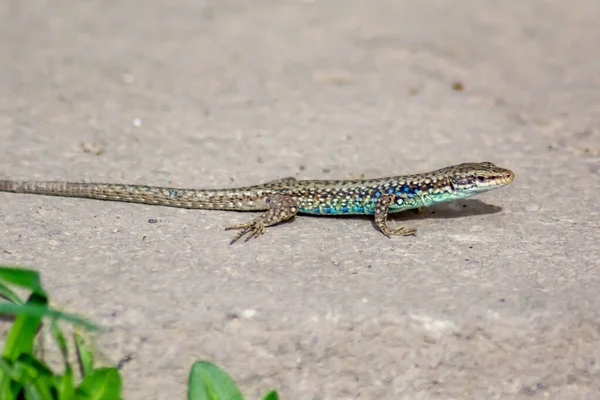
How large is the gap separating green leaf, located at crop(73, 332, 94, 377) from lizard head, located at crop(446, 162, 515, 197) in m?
2.85

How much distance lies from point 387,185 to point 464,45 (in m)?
4.64

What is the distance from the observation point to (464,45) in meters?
9.52

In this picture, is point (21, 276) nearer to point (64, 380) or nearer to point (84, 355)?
point (64, 380)

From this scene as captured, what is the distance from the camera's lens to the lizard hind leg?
5.28 metres

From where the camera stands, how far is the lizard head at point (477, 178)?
17.5ft

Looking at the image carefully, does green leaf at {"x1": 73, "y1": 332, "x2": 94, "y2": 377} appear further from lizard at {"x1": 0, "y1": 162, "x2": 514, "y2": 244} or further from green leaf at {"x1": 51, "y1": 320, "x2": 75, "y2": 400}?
lizard at {"x1": 0, "y1": 162, "x2": 514, "y2": 244}

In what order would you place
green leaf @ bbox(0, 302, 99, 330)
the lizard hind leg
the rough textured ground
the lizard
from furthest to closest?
the lizard, the lizard hind leg, the rough textured ground, green leaf @ bbox(0, 302, 99, 330)

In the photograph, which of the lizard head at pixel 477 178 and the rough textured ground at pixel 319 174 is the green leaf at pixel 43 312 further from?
the lizard head at pixel 477 178

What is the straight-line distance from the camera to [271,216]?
17.8ft

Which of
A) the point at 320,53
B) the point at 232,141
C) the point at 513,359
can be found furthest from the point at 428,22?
the point at 513,359

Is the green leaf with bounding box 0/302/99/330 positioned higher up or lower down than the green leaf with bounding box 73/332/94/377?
higher up

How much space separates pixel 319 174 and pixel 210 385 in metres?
2.77

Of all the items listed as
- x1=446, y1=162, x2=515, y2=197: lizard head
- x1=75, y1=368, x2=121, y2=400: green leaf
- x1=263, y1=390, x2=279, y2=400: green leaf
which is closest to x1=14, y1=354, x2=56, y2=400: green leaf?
x1=75, y1=368, x2=121, y2=400: green leaf

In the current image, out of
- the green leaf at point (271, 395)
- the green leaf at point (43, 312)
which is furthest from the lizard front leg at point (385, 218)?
the green leaf at point (43, 312)
